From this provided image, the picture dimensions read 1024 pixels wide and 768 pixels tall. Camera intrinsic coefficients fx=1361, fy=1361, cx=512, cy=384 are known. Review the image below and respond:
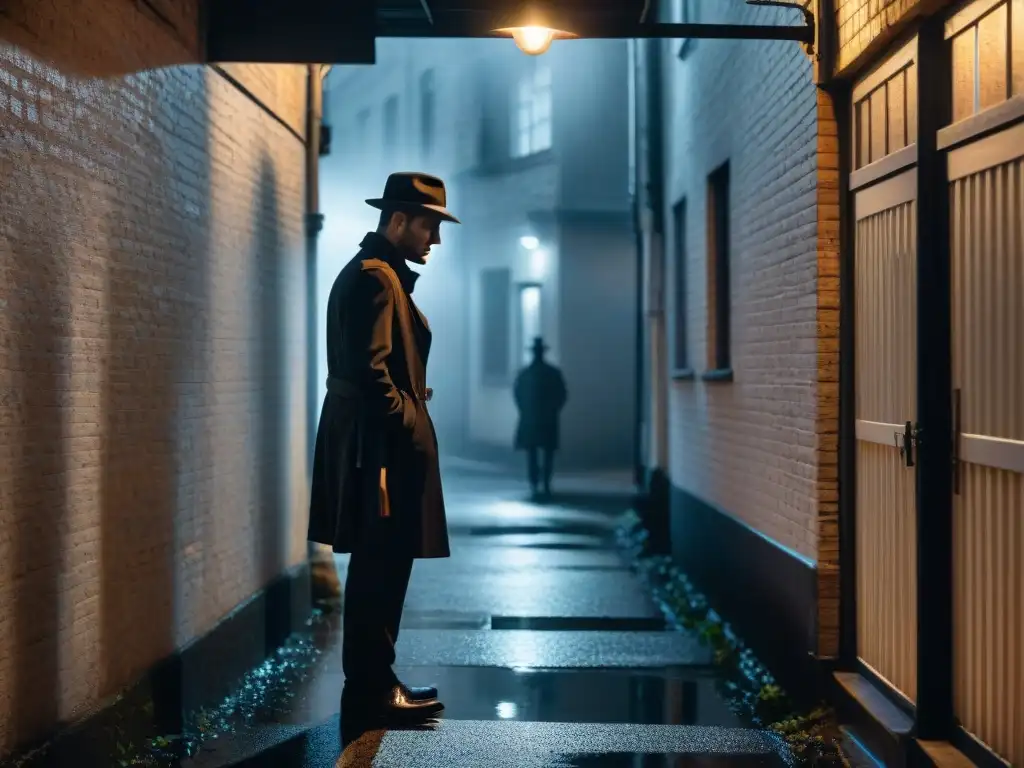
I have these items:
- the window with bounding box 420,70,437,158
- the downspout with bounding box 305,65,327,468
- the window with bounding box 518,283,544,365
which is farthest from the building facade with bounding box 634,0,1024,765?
the window with bounding box 420,70,437,158

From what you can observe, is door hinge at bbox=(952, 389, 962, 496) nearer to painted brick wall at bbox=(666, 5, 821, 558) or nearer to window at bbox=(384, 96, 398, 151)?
painted brick wall at bbox=(666, 5, 821, 558)

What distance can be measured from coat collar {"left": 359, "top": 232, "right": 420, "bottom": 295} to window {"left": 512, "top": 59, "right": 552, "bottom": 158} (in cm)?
1658

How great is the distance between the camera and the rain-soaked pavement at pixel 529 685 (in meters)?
5.48

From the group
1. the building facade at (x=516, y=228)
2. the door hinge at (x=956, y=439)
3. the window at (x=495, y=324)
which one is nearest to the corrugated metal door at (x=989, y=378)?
the door hinge at (x=956, y=439)

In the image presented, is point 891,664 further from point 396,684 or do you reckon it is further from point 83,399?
point 83,399

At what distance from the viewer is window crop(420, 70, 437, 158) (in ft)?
88.0

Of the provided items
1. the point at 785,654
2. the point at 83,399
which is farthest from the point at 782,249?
the point at 83,399

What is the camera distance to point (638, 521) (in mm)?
13406

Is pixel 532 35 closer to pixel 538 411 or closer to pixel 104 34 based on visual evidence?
pixel 104 34

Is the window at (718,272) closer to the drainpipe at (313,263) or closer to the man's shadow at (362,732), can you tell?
the drainpipe at (313,263)

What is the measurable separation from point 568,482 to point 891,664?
14.3m

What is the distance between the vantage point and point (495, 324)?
2492 centimetres

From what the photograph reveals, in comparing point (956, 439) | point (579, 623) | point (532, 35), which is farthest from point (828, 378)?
point (579, 623)

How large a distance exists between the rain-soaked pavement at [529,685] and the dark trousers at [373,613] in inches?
9.5
